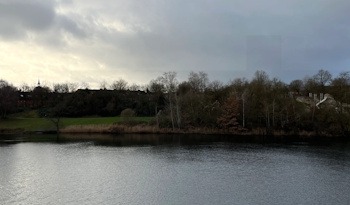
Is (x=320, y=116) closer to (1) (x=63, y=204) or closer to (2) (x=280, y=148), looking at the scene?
(2) (x=280, y=148)

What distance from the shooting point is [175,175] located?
34344mm

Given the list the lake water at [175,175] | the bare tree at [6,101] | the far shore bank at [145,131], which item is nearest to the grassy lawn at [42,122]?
the far shore bank at [145,131]

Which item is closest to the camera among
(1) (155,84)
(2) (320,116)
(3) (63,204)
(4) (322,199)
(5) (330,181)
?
(3) (63,204)

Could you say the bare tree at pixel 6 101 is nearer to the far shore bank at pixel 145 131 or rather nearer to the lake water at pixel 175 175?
the far shore bank at pixel 145 131

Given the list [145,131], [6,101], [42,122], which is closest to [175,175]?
[145,131]

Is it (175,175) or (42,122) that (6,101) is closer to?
(42,122)

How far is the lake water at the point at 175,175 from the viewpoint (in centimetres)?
2656

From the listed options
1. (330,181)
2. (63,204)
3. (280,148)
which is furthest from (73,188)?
(280,148)

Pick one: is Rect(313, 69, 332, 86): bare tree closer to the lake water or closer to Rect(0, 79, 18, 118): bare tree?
the lake water

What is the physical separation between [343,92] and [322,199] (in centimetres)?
5687

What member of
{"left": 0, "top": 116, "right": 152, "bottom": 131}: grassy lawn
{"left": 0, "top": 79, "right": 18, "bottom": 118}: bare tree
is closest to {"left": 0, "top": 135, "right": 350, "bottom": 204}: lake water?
{"left": 0, "top": 116, "right": 152, "bottom": 131}: grassy lawn

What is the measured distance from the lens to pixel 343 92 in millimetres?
77375

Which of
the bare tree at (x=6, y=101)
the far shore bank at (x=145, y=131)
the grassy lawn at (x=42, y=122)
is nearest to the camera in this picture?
the far shore bank at (x=145, y=131)

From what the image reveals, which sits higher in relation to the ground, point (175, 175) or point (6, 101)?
point (6, 101)
